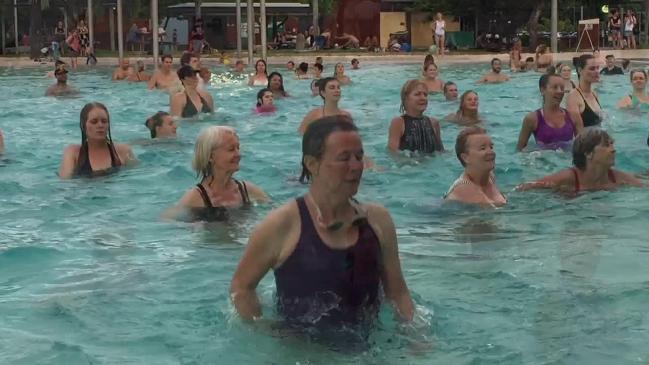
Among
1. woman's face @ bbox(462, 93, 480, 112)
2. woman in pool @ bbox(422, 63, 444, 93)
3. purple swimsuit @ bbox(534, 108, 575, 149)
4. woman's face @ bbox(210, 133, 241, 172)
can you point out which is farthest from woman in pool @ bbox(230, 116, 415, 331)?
woman in pool @ bbox(422, 63, 444, 93)

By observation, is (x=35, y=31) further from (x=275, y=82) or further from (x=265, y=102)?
(x=265, y=102)

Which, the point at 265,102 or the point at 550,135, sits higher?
the point at 265,102

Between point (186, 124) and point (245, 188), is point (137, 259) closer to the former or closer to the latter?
point (245, 188)

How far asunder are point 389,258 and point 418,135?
20.5ft

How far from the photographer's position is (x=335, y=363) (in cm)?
448

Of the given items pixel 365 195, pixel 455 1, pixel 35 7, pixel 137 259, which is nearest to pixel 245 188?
pixel 137 259

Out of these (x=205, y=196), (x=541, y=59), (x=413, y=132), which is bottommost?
(x=205, y=196)

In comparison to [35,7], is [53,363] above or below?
below

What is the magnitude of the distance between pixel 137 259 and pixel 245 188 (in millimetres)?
1118

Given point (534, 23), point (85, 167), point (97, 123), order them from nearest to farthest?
point (97, 123) < point (85, 167) < point (534, 23)

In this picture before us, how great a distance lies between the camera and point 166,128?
12.0 meters

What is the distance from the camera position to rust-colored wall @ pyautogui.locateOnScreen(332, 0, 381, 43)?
53188 mm

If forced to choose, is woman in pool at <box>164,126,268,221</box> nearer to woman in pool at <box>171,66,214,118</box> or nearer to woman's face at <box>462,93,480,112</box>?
woman's face at <box>462,93,480,112</box>

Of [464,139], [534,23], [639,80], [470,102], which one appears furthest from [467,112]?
[534,23]
